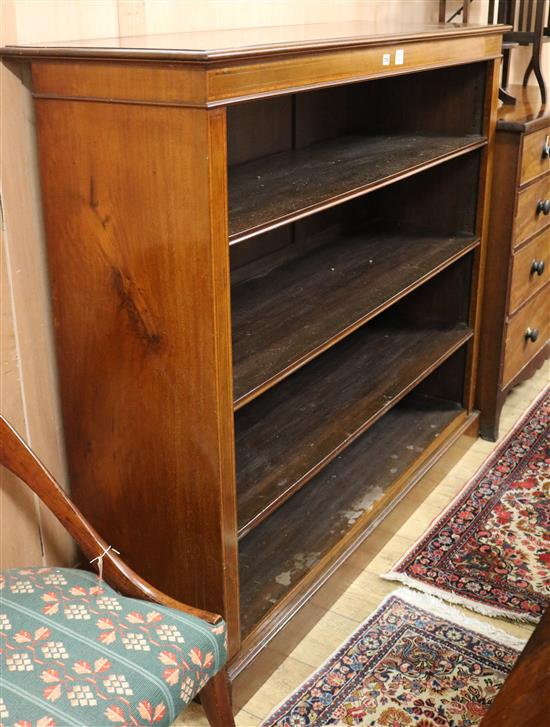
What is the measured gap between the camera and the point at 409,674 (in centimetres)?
190

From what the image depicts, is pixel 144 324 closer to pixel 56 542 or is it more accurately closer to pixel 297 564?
pixel 56 542

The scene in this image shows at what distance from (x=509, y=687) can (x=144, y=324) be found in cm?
83

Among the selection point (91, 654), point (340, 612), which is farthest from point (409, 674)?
point (91, 654)

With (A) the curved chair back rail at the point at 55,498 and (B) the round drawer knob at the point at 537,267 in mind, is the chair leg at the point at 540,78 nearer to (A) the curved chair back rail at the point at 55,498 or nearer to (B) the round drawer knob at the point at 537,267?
(B) the round drawer knob at the point at 537,267

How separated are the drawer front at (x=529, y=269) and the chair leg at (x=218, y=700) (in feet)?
5.52

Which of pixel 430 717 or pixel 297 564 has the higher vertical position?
pixel 297 564

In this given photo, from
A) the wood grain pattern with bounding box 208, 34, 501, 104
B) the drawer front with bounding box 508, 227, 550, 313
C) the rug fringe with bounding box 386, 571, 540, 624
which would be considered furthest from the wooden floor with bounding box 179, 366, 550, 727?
the wood grain pattern with bounding box 208, 34, 501, 104

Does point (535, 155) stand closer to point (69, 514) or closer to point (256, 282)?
point (256, 282)

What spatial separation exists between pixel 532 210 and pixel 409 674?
1561 mm

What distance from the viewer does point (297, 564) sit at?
6.73 ft

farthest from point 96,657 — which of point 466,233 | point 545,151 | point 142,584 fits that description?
point 545,151

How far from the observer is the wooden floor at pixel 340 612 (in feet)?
5.98

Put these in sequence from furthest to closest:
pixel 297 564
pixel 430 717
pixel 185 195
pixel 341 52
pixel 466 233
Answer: pixel 466 233, pixel 297 564, pixel 430 717, pixel 341 52, pixel 185 195

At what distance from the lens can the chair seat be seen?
122 centimetres
